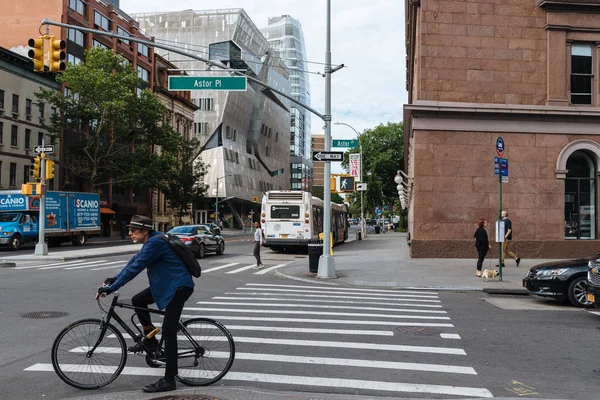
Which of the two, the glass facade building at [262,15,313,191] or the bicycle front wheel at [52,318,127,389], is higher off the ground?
the glass facade building at [262,15,313,191]

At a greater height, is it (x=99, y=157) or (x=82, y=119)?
(x=82, y=119)

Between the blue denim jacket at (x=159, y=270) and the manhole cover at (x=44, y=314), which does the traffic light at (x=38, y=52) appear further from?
the blue denim jacket at (x=159, y=270)

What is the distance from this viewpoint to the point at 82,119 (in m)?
48.3

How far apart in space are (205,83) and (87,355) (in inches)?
440

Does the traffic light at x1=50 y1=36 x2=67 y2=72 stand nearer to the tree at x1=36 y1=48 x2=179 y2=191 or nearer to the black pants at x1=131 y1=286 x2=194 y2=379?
the black pants at x1=131 y1=286 x2=194 y2=379

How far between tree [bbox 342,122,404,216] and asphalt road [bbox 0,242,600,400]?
56968mm

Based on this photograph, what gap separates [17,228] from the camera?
32.3 m

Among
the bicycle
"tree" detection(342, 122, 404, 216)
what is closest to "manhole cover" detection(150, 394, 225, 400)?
the bicycle

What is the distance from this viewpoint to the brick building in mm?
22750

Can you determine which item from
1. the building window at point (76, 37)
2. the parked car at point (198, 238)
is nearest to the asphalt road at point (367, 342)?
the parked car at point (198, 238)

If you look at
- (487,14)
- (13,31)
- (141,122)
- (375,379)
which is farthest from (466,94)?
(13,31)

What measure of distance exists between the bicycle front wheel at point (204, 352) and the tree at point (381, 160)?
64.1m

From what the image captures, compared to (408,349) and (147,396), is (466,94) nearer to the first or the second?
(408,349)

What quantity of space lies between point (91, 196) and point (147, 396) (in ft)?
121
